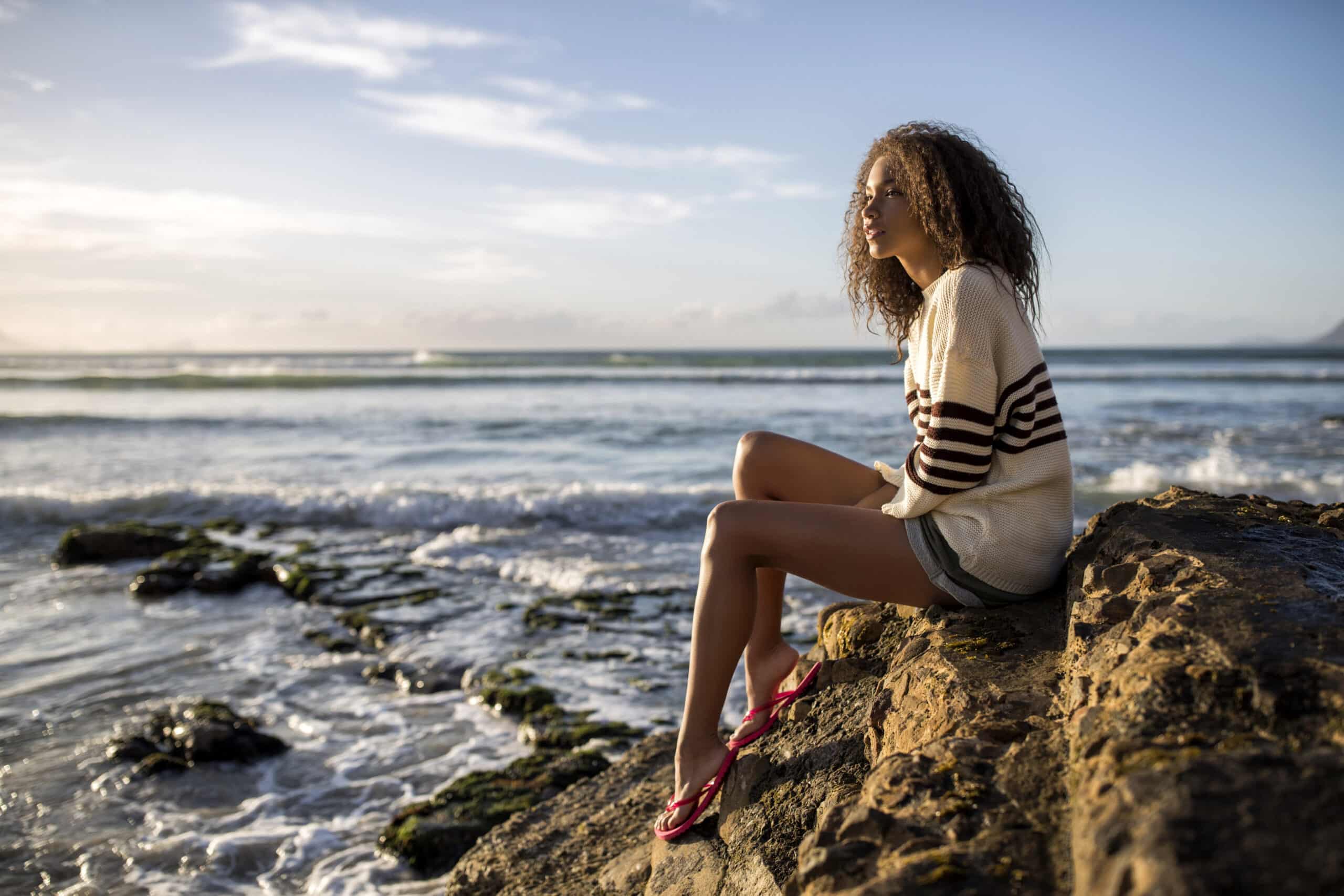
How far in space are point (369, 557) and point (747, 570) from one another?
668 cm

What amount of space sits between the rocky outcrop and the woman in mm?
117

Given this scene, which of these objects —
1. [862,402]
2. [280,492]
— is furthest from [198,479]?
[862,402]

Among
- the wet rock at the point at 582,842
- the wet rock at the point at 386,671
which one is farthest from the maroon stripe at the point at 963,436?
the wet rock at the point at 386,671

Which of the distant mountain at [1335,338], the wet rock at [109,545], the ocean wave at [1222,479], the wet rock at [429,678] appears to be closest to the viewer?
the wet rock at [429,678]

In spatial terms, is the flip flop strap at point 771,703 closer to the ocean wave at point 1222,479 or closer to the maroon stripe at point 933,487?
the maroon stripe at point 933,487

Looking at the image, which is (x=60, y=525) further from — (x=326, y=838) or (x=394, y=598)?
(x=326, y=838)

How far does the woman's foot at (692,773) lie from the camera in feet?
9.03

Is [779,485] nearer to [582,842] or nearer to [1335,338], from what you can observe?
[582,842]

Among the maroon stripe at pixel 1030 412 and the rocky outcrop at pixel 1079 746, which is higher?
the maroon stripe at pixel 1030 412

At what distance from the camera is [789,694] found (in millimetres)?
3105

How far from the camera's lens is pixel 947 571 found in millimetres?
2744

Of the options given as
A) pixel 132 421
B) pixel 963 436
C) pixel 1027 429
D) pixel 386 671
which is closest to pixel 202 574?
pixel 386 671

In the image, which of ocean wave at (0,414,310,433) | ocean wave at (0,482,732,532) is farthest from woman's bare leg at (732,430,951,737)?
ocean wave at (0,414,310,433)

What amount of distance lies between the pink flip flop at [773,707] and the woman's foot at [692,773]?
0.15m
